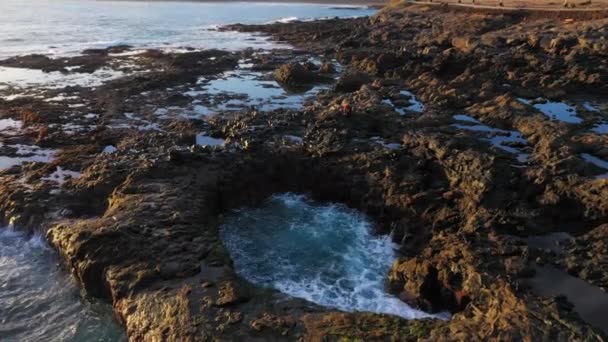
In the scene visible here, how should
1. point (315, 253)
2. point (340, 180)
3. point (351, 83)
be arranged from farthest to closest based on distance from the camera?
point (351, 83) → point (340, 180) → point (315, 253)

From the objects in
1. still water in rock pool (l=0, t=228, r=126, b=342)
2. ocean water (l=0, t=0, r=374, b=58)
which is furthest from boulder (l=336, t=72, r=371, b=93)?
ocean water (l=0, t=0, r=374, b=58)

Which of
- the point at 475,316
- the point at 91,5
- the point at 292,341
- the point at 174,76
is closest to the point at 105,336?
the point at 292,341

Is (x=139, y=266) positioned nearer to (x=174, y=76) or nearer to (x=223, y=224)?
(x=223, y=224)

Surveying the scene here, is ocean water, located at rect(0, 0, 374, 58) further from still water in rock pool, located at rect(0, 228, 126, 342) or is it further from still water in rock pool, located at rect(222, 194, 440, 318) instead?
still water in rock pool, located at rect(0, 228, 126, 342)

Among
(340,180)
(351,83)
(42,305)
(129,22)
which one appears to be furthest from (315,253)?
(129,22)

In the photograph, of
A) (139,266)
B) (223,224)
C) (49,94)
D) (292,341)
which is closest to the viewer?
(292,341)

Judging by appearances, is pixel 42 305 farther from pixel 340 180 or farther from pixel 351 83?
pixel 351 83
